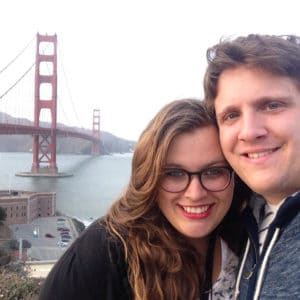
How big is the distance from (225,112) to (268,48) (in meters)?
0.10

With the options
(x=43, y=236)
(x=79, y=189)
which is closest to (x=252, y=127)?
(x=43, y=236)

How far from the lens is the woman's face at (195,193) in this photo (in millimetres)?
694

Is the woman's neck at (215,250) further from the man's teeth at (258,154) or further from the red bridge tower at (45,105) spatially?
the red bridge tower at (45,105)

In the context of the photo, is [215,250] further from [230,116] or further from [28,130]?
[28,130]

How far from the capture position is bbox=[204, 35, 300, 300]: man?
564mm

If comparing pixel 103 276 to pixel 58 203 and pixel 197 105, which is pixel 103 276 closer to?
pixel 197 105

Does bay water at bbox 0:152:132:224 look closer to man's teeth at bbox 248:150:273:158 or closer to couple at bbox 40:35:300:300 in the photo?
couple at bbox 40:35:300:300

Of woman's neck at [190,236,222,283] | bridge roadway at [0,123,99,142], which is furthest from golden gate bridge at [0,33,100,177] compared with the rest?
woman's neck at [190,236,222,283]

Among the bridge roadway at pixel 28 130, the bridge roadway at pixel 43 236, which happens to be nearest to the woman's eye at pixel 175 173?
the bridge roadway at pixel 43 236

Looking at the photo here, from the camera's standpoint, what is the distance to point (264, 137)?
23.6 inches

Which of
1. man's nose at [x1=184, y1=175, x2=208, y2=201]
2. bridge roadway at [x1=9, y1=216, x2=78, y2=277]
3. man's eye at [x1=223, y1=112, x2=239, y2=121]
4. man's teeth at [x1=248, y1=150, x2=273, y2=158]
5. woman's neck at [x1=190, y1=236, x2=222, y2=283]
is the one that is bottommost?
bridge roadway at [x1=9, y1=216, x2=78, y2=277]

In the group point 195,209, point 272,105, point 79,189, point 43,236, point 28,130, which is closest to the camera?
point 272,105

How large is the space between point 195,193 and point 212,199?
0.03 m

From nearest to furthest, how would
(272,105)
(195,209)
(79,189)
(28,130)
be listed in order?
1. (272,105)
2. (195,209)
3. (28,130)
4. (79,189)
